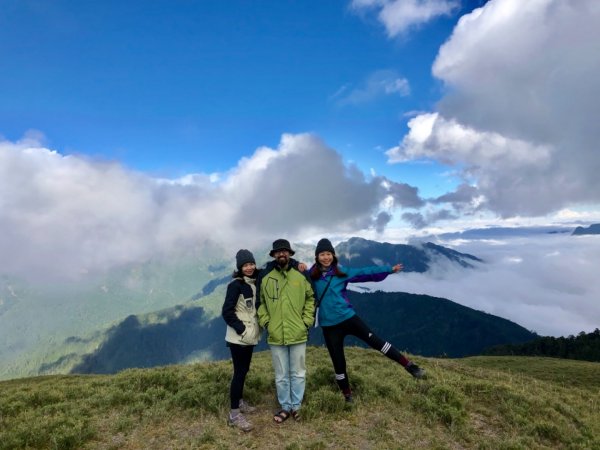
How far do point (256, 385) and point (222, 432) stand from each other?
285cm

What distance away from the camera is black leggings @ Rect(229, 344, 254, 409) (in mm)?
8875

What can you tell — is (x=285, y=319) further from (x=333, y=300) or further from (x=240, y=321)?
(x=333, y=300)

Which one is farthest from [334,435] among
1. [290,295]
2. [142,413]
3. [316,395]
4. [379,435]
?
[142,413]

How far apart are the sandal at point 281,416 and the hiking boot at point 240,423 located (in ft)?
2.15

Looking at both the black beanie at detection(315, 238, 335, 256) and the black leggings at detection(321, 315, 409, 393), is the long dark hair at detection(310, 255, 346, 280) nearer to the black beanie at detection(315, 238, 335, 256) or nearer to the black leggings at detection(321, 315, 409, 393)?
the black beanie at detection(315, 238, 335, 256)

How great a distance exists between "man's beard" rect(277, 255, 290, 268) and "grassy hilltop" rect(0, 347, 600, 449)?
3796mm

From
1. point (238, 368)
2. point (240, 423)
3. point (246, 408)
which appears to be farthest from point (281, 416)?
point (238, 368)

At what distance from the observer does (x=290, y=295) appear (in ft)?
29.0

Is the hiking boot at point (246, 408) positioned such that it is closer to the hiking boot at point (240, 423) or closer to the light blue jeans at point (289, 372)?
the hiking boot at point (240, 423)

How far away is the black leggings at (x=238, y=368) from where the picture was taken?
8.88 meters

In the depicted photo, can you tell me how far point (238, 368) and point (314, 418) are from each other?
230cm

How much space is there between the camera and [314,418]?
8984 millimetres

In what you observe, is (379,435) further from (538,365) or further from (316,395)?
(538,365)

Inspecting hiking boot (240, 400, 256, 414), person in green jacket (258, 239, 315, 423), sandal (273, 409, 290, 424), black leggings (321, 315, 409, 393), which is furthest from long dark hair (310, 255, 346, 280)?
hiking boot (240, 400, 256, 414)
